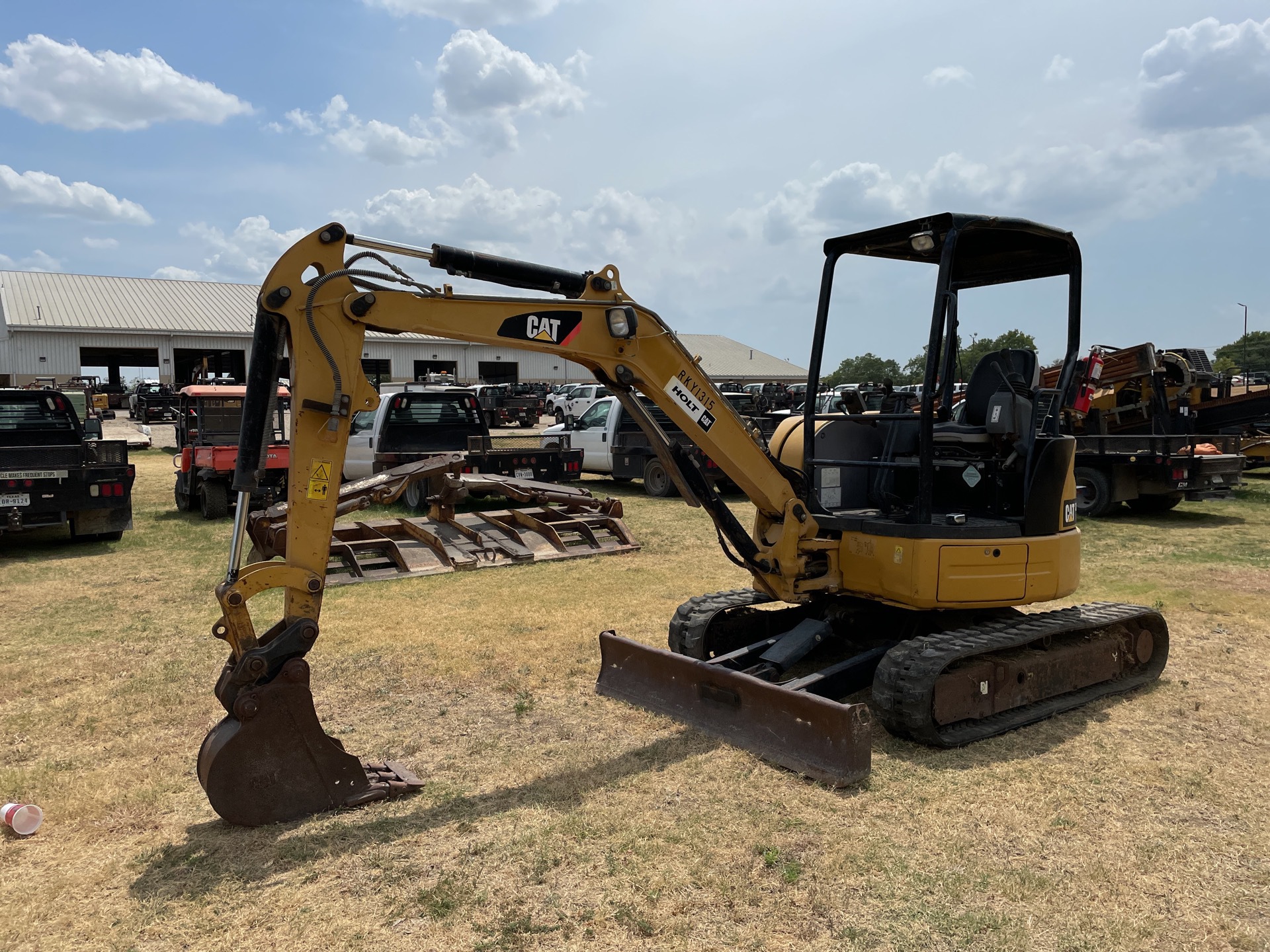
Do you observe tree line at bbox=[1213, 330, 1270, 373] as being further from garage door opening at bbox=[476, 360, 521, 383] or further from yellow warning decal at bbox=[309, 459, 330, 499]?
yellow warning decal at bbox=[309, 459, 330, 499]

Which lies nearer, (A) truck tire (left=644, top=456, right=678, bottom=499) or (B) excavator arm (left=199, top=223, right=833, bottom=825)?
(B) excavator arm (left=199, top=223, right=833, bottom=825)

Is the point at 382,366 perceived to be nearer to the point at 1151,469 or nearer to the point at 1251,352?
the point at 1151,469

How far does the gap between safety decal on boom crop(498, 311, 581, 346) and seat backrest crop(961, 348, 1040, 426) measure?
282 centimetres

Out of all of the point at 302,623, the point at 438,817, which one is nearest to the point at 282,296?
the point at 302,623

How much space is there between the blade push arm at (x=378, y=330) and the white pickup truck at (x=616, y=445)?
10033 millimetres

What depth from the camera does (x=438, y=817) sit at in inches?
177

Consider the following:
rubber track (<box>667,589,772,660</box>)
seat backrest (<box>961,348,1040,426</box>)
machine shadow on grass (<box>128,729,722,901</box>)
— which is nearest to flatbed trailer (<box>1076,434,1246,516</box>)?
seat backrest (<box>961,348,1040,426</box>)

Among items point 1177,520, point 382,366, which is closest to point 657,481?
point 1177,520

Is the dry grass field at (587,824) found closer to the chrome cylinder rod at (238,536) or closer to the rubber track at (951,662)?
the rubber track at (951,662)

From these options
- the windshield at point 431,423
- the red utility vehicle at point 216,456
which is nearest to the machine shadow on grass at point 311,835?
the red utility vehicle at point 216,456

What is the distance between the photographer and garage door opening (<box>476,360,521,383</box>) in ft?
193

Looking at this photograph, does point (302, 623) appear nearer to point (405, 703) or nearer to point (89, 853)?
point (89, 853)

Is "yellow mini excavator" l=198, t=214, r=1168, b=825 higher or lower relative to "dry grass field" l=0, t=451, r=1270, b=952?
higher

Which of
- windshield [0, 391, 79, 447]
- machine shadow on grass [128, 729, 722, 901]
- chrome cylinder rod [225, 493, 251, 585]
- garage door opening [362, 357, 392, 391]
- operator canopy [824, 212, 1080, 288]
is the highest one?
garage door opening [362, 357, 392, 391]
